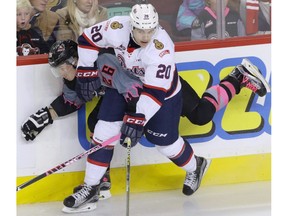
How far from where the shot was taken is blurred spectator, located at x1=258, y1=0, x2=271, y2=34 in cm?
378

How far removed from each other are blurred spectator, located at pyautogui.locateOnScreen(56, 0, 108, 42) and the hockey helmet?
0.08 meters

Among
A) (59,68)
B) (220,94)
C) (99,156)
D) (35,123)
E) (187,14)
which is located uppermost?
(187,14)

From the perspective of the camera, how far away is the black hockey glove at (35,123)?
11.6 ft

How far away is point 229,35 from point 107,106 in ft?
2.53

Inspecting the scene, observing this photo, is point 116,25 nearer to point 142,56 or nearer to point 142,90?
point 142,56

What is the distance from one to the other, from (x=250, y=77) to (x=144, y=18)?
2.68 ft

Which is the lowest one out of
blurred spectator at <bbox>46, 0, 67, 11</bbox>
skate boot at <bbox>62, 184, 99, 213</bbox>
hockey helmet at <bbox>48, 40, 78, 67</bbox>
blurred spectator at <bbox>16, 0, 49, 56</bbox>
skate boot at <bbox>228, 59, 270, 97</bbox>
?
skate boot at <bbox>62, 184, 99, 213</bbox>

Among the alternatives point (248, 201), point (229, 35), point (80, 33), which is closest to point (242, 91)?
point (229, 35)

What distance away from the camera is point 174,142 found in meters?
3.51

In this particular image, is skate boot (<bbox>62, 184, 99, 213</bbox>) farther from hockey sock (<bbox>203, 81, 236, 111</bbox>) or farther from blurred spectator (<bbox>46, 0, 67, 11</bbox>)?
blurred spectator (<bbox>46, 0, 67, 11</bbox>)

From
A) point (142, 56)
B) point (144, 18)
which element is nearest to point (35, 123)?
point (142, 56)

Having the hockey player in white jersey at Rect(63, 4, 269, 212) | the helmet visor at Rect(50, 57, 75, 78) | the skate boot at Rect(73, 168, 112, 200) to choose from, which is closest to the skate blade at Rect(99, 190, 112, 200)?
the skate boot at Rect(73, 168, 112, 200)

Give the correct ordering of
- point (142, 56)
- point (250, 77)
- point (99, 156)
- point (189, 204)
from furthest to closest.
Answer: point (250, 77) < point (189, 204) < point (99, 156) < point (142, 56)

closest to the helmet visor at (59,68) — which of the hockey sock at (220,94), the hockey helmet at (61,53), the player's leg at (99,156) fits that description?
the hockey helmet at (61,53)
